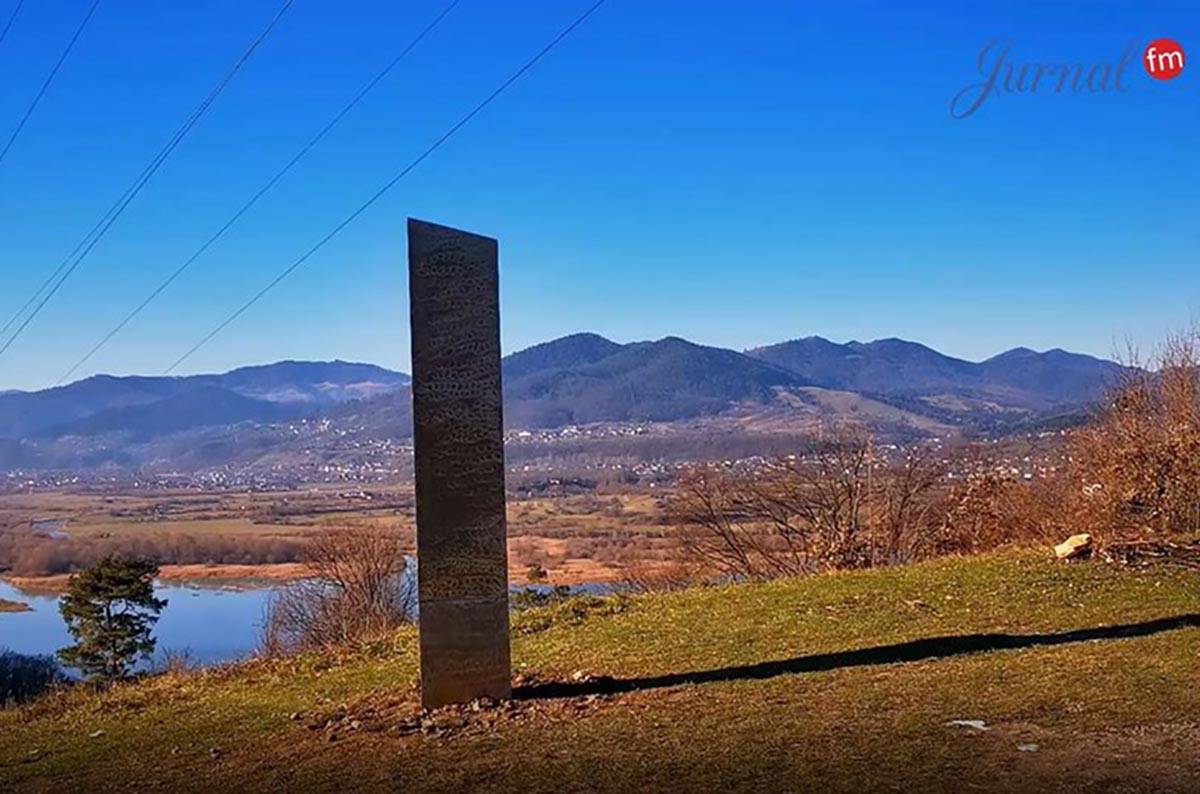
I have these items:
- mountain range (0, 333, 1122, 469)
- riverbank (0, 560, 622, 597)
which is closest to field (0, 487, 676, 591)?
riverbank (0, 560, 622, 597)

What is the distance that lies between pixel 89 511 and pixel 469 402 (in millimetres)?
94123

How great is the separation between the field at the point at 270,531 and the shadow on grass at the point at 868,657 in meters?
20.3

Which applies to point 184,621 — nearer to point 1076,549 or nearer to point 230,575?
point 230,575

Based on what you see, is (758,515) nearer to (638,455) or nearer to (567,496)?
(567,496)

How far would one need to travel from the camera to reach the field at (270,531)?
44.2 m

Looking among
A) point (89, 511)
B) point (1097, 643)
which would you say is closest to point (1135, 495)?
point (1097, 643)

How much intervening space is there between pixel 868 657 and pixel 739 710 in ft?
7.31

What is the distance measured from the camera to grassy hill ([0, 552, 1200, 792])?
6590 mm

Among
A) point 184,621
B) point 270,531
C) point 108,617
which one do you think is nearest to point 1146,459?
point 108,617

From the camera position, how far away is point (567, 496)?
278 feet

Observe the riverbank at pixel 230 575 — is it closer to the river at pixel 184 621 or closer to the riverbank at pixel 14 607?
the river at pixel 184 621

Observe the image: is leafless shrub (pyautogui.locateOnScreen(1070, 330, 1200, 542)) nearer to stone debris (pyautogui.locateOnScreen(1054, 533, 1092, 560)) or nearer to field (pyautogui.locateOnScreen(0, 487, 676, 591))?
stone debris (pyautogui.locateOnScreen(1054, 533, 1092, 560))

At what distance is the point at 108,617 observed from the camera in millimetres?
27891

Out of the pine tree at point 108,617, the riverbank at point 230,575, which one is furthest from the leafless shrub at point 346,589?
the riverbank at point 230,575
